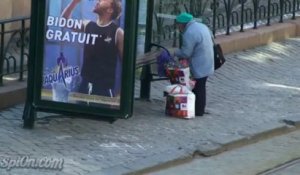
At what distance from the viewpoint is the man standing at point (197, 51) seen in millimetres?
9945

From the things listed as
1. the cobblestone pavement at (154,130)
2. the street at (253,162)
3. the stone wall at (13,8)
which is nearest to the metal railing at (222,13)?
the cobblestone pavement at (154,130)

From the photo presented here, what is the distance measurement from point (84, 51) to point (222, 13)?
6147 millimetres

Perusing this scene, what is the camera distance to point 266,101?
11180 millimetres

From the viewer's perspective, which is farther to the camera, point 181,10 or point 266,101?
point 181,10

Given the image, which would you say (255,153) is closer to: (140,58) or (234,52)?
(140,58)

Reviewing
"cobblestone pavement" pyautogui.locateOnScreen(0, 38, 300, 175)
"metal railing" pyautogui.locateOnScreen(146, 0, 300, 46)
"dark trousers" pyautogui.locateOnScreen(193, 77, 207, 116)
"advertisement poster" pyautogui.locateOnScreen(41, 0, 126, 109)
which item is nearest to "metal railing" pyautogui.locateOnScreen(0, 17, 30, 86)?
"cobblestone pavement" pyautogui.locateOnScreen(0, 38, 300, 175)

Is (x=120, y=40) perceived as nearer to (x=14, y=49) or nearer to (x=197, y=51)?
(x=197, y=51)

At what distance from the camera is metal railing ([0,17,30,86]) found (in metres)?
10.2

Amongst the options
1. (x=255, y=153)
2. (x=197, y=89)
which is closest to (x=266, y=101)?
(x=197, y=89)

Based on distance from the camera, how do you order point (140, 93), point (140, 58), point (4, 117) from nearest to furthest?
1. point (4, 117)
2. point (140, 58)
3. point (140, 93)

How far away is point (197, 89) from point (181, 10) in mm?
3455

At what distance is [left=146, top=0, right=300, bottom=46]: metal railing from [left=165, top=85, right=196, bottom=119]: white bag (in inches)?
82.3

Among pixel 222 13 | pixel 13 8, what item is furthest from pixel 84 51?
pixel 222 13

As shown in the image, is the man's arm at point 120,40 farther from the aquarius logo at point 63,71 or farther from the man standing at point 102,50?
the aquarius logo at point 63,71
